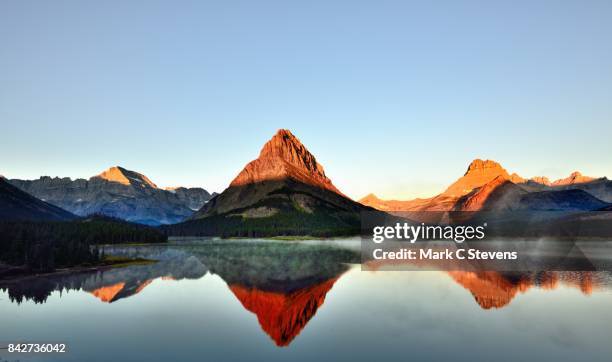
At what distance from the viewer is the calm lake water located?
48219 millimetres

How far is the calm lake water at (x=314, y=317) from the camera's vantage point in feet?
158

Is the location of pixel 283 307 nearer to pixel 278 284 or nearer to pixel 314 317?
pixel 314 317

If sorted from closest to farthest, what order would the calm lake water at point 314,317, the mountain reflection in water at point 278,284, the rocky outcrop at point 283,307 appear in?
the calm lake water at point 314,317
the rocky outcrop at point 283,307
the mountain reflection in water at point 278,284

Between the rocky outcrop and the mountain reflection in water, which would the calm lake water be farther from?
the mountain reflection in water

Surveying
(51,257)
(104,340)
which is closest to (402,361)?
(104,340)

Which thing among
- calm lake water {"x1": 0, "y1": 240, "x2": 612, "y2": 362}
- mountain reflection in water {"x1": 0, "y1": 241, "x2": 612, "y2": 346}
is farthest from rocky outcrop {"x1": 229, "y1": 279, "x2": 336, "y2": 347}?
calm lake water {"x1": 0, "y1": 240, "x2": 612, "y2": 362}

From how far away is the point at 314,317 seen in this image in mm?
66250

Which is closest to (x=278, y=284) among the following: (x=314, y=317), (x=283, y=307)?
(x=283, y=307)

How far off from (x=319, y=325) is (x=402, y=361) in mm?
18241

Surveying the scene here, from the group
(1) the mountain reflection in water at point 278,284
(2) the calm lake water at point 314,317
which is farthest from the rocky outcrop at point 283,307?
(2) the calm lake water at point 314,317

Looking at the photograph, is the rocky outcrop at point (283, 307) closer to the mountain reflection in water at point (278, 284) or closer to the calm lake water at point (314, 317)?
the mountain reflection in water at point (278, 284)

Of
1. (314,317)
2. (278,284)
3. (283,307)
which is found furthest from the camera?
(278,284)

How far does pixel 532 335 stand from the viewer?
54.8 metres

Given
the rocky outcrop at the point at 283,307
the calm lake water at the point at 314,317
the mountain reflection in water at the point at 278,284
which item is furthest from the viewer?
the mountain reflection in water at the point at 278,284
